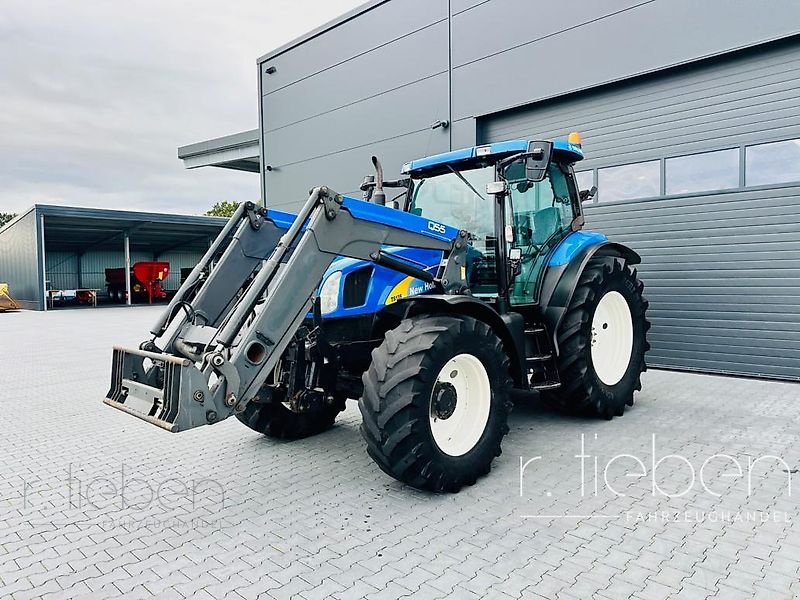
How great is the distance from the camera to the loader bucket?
10.4 feet

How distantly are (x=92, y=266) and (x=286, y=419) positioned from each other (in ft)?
110

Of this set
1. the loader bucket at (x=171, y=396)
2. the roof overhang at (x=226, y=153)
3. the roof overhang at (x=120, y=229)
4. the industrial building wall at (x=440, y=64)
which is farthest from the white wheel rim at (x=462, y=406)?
the roof overhang at (x=120, y=229)

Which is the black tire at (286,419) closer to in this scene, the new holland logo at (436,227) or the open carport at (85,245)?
the new holland logo at (436,227)

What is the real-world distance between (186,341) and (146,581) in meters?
1.59

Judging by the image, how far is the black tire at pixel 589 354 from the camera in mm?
5023

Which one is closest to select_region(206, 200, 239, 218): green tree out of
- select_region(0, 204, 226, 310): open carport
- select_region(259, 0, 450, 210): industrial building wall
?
select_region(0, 204, 226, 310): open carport

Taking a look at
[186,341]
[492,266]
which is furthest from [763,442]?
[186,341]

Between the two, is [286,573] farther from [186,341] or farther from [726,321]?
[726,321]

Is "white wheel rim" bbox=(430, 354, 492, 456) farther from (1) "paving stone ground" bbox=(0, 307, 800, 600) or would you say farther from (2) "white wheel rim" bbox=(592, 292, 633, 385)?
(2) "white wheel rim" bbox=(592, 292, 633, 385)

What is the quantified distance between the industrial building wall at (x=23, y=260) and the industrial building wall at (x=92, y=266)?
303 centimetres

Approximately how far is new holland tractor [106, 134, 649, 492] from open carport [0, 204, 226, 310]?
22452 millimetres

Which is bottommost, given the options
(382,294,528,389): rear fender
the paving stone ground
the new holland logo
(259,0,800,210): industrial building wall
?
the paving stone ground

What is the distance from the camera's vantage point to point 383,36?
11156mm

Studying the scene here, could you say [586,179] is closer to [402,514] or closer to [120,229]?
[402,514]
